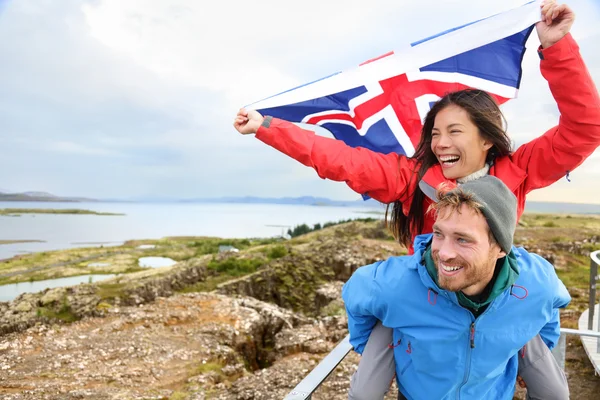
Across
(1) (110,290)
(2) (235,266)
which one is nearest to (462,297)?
(1) (110,290)

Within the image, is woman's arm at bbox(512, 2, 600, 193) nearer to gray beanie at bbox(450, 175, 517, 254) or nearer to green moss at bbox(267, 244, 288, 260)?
gray beanie at bbox(450, 175, 517, 254)

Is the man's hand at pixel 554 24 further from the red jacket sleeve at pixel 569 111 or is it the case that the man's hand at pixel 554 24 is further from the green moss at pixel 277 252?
the green moss at pixel 277 252

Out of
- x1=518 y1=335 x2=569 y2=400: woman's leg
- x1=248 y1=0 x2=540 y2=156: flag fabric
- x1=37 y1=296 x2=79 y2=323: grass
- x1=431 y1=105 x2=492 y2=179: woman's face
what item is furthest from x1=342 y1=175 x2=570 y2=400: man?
x1=37 y1=296 x2=79 y2=323: grass

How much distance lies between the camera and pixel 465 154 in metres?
2.28

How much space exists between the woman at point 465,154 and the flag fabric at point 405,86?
0.69 metres

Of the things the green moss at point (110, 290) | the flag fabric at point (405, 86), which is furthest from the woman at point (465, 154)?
the green moss at point (110, 290)

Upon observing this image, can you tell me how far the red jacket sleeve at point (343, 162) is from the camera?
7.86 feet

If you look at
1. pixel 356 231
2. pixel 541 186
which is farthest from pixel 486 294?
pixel 356 231

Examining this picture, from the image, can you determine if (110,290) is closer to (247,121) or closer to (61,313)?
(61,313)

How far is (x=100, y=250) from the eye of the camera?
3891cm

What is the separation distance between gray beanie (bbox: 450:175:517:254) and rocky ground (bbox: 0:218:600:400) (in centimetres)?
460

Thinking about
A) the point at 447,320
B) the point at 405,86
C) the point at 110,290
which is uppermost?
the point at 405,86

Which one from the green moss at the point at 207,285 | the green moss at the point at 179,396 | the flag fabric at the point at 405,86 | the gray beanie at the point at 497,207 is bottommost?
the green moss at the point at 207,285

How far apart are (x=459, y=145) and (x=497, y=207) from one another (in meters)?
0.63
